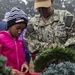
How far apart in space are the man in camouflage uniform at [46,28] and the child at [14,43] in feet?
0.86

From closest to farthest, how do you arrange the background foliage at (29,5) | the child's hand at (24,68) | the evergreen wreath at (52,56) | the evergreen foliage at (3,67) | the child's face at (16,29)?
the evergreen foliage at (3,67), the evergreen wreath at (52,56), the child's hand at (24,68), the child's face at (16,29), the background foliage at (29,5)

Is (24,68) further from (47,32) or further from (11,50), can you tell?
(47,32)

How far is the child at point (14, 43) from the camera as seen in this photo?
3650mm

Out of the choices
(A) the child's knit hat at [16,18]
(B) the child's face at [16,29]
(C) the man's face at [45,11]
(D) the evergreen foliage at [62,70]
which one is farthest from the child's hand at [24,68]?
(D) the evergreen foliage at [62,70]

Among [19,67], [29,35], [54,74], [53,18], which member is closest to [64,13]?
[53,18]

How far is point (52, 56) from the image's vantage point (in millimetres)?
3170

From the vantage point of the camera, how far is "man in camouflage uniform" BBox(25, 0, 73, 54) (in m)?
4.03

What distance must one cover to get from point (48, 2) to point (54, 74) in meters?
1.77

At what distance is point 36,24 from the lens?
4.12 metres

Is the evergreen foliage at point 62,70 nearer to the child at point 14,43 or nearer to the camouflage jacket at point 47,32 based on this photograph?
the child at point 14,43

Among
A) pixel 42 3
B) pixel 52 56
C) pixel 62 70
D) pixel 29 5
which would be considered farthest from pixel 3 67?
pixel 29 5

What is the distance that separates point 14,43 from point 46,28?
52 cm

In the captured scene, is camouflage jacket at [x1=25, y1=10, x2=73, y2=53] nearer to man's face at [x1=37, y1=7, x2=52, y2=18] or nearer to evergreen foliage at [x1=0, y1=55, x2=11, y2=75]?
man's face at [x1=37, y1=7, x2=52, y2=18]

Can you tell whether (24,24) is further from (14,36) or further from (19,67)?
(19,67)
